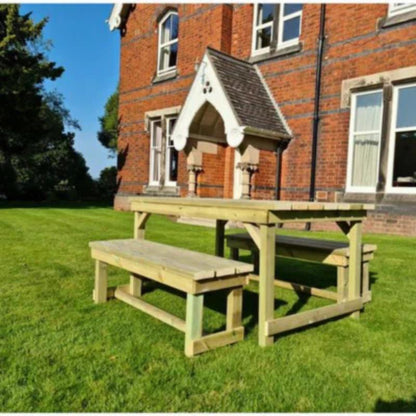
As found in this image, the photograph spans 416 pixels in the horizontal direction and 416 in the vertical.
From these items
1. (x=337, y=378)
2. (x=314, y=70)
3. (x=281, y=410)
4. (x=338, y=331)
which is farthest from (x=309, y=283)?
(x=314, y=70)

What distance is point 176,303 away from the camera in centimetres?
405

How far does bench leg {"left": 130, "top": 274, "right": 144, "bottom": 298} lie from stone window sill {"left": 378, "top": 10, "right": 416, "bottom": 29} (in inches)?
331

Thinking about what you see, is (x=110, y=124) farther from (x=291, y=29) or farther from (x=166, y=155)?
(x=291, y=29)

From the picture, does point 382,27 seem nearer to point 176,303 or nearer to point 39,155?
point 176,303

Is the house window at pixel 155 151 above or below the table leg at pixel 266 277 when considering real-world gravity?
above

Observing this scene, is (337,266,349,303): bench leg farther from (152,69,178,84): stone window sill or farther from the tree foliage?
the tree foliage

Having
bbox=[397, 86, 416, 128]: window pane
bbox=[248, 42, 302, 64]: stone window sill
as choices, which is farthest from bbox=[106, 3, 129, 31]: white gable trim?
bbox=[397, 86, 416, 128]: window pane

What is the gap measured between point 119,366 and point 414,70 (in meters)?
8.79

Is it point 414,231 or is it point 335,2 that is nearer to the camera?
point 414,231

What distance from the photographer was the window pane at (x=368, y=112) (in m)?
9.32

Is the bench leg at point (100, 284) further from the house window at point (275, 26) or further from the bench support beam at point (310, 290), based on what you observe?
the house window at point (275, 26)

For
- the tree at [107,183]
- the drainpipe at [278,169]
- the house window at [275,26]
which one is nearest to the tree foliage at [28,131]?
the tree at [107,183]

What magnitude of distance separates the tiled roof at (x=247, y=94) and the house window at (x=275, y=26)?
3.06ft

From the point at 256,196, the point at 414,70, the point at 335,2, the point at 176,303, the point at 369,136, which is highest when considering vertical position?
the point at 335,2
